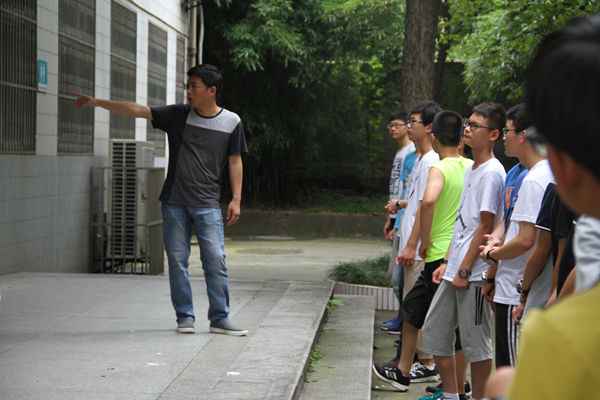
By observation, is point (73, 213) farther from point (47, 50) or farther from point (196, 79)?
point (196, 79)

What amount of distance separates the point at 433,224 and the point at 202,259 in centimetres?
168

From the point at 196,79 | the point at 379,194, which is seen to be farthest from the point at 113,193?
the point at 379,194

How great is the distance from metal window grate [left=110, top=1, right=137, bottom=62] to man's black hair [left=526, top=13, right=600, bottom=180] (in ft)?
30.7

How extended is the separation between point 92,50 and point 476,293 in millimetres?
6898

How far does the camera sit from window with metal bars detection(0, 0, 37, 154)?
675 cm

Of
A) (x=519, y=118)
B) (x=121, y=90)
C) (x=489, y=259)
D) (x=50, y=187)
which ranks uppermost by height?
(x=121, y=90)

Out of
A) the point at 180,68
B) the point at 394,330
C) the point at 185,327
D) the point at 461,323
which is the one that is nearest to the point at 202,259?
the point at 185,327

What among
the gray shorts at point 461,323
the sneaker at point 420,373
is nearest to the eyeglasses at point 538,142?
the gray shorts at point 461,323

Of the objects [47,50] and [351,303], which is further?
[47,50]

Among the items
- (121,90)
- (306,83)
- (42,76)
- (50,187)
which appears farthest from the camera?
(306,83)

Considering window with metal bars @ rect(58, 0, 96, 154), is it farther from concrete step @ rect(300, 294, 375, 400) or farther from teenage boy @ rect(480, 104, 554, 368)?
teenage boy @ rect(480, 104, 554, 368)

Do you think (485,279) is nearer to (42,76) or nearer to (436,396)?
(436,396)

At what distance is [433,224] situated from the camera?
14.2 feet

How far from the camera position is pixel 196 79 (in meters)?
4.78
